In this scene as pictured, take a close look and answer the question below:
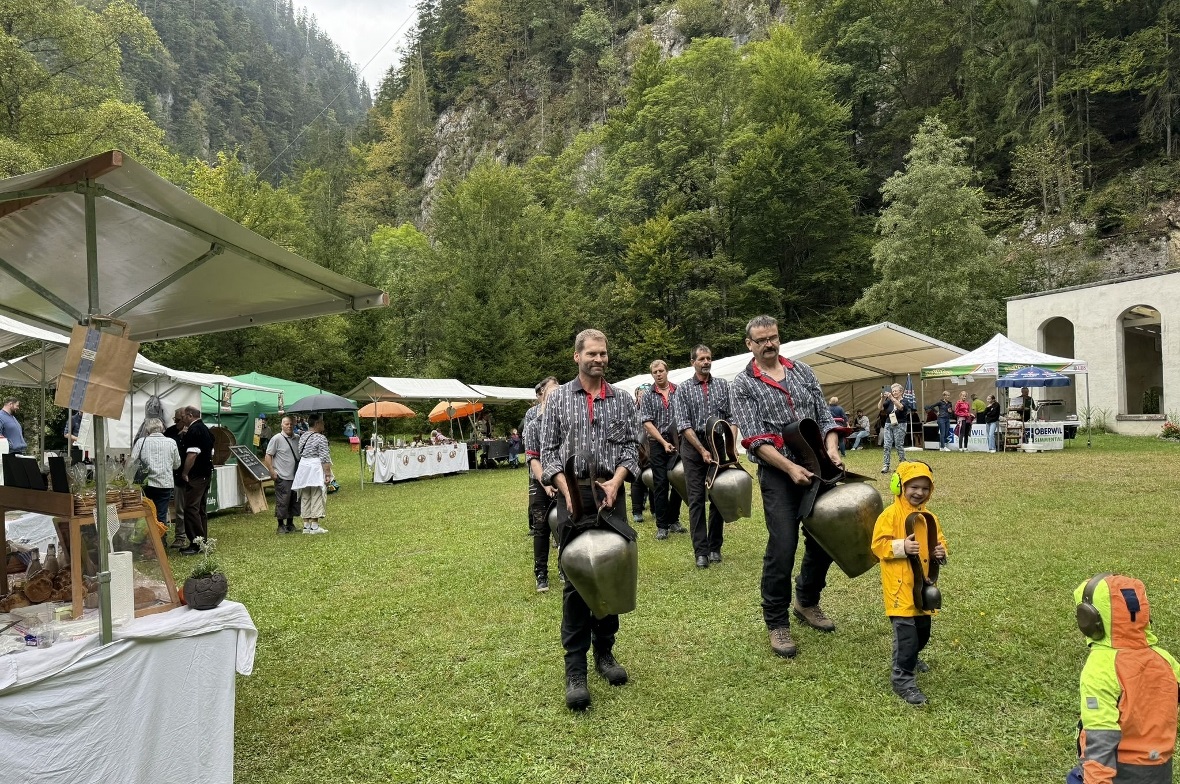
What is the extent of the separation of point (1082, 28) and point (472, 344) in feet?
125

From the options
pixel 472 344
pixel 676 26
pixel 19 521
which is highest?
pixel 676 26

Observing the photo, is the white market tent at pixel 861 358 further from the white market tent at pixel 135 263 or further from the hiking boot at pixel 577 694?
the hiking boot at pixel 577 694

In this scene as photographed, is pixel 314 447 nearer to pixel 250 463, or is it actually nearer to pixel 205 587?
pixel 250 463

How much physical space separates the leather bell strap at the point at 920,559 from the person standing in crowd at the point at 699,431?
3229 mm

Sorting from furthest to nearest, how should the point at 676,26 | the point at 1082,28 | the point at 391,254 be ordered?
the point at 676,26, the point at 391,254, the point at 1082,28

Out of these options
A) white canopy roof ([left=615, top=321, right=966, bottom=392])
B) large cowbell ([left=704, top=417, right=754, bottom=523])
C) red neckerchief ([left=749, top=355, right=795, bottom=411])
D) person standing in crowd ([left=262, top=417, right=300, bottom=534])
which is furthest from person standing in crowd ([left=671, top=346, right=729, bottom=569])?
white canopy roof ([left=615, top=321, right=966, bottom=392])

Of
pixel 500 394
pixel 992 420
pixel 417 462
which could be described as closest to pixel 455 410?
pixel 500 394

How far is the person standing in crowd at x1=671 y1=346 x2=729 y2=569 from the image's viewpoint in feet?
23.0

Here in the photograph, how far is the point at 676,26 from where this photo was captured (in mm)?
69875

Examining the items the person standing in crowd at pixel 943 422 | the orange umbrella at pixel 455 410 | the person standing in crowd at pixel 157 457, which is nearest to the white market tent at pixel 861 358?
the person standing in crowd at pixel 943 422

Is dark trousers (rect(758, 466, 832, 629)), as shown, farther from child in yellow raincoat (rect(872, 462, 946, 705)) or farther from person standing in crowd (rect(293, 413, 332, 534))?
person standing in crowd (rect(293, 413, 332, 534))

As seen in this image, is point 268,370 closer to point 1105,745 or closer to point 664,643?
point 664,643

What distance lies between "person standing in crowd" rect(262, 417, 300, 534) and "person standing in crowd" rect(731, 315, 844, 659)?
9.04 meters

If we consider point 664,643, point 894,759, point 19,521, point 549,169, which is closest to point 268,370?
point 19,521
